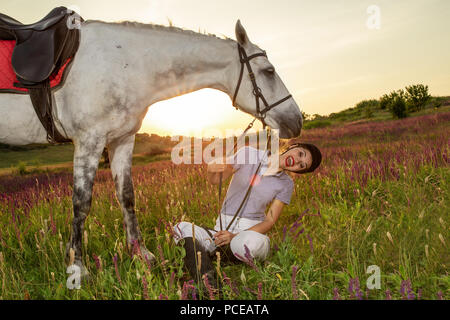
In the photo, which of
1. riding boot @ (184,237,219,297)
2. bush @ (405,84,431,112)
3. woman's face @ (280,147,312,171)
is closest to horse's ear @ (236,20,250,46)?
woman's face @ (280,147,312,171)

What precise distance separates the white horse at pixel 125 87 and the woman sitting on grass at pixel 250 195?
1.19ft

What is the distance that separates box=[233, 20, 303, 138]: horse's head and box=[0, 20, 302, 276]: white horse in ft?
0.04

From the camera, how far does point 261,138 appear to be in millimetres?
3420

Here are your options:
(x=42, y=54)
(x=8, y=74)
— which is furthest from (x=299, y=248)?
(x=8, y=74)

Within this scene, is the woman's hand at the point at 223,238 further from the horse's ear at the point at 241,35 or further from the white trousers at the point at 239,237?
the horse's ear at the point at 241,35

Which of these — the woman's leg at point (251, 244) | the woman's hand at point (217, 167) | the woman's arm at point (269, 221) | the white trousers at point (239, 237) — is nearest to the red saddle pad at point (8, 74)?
the woman's hand at point (217, 167)

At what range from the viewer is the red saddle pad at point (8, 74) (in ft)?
9.61

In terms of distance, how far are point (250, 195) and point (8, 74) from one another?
2.74m

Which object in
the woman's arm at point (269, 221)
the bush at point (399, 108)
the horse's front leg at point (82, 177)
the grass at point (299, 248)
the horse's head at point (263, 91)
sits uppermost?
the bush at point (399, 108)

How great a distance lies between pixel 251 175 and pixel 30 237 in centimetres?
297

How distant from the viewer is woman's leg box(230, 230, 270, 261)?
107 inches

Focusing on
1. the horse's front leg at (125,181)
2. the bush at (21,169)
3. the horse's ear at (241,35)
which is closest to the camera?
the horse's ear at (241,35)

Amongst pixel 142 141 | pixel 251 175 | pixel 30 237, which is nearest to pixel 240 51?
pixel 251 175

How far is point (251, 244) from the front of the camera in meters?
2.72
